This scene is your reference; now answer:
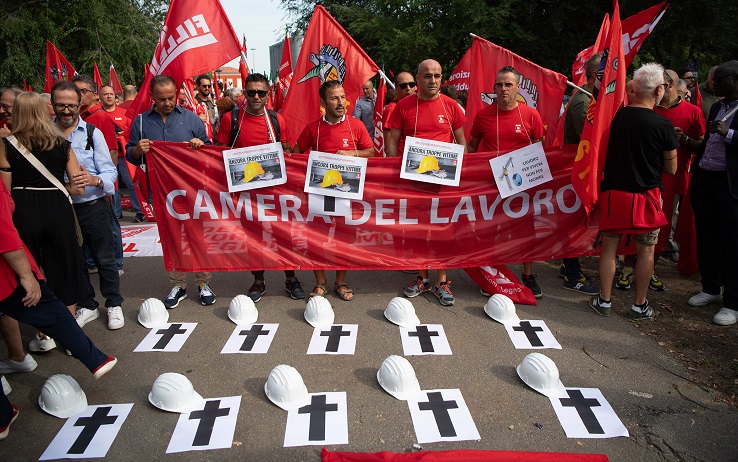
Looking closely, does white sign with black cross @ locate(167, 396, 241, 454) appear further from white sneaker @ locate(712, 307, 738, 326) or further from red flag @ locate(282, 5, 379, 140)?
white sneaker @ locate(712, 307, 738, 326)

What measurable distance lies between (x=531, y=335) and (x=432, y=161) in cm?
Result: 184

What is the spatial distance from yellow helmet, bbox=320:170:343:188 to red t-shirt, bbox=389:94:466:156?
698mm

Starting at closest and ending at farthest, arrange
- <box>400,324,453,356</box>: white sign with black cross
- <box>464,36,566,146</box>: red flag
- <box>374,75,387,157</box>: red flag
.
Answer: <box>400,324,453,356</box>: white sign with black cross
<box>464,36,566,146</box>: red flag
<box>374,75,387,157</box>: red flag

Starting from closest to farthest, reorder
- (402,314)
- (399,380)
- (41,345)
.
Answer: (399,380), (41,345), (402,314)

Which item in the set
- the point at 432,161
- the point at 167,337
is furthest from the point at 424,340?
the point at 167,337

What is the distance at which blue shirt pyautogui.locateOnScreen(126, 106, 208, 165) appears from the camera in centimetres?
504

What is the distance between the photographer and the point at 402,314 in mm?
4586

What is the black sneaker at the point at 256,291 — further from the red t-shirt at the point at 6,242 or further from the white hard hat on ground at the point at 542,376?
the white hard hat on ground at the point at 542,376

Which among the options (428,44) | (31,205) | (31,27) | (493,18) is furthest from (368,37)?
(31,205)

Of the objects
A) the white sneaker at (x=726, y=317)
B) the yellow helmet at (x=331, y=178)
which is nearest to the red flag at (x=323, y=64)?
the yellow helmet at (x=331, y=178)

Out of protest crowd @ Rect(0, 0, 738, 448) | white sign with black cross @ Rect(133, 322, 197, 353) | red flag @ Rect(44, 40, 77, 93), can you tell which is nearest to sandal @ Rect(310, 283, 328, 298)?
protest crowd @ Rect(0, 0, 738, 448)

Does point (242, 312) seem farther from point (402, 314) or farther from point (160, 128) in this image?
point (160, 128)

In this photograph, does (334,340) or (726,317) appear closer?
(334,340)

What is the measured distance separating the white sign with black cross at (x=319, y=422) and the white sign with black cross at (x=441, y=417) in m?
0.45
